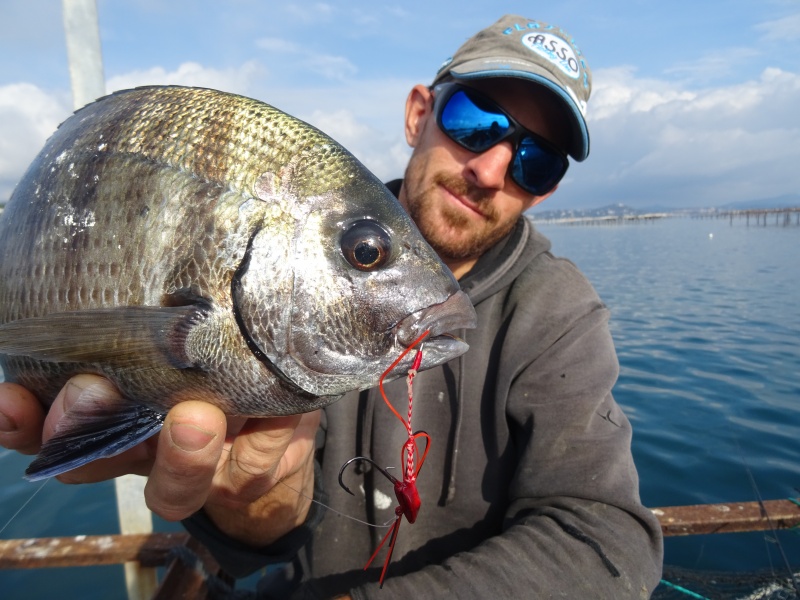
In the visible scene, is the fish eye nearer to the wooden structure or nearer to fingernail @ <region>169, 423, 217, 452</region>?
fingernail @ <region>169, 423, 217, 452</region>

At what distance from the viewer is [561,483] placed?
2.15 m

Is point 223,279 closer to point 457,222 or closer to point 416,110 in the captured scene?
point 457,222

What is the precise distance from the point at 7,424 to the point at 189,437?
32.5 inches

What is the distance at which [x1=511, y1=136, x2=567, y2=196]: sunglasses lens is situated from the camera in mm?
2853

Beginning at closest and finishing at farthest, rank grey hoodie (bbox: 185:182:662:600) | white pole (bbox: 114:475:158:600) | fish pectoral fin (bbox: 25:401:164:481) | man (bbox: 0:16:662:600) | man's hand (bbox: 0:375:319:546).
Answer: fish pectoral fin (bbox: 25:401:164:481)
man's hand (bbox: 0:375:319:546)
man (bbox: 0:16:662:600)
grey hoodie (bbox: 185:182:662:600)
white pole (bbox: 114:475:158:600)

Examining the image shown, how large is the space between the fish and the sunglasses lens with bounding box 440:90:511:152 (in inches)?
61.5

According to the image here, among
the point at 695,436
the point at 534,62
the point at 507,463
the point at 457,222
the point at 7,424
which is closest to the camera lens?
the point at 7,424

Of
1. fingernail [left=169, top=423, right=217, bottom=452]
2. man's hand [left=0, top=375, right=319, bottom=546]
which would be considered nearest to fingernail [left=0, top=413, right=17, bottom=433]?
man's hand [left=0, top=375, right=319, bottom=546]

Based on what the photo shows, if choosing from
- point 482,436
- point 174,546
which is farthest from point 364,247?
point 174,546

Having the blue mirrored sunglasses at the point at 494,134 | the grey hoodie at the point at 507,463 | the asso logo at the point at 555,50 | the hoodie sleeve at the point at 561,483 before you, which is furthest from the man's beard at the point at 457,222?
the asso logo at the point at 555,50

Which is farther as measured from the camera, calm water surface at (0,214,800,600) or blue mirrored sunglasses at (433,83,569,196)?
calm water surface at (0,214,800,600)

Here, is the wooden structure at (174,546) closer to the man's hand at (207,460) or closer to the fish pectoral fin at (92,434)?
the man's hand at (207,460)

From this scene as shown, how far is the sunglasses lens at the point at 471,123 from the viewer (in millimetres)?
2791

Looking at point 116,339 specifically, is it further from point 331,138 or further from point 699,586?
point 699,586
